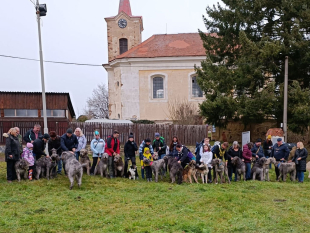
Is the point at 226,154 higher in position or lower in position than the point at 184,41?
lower

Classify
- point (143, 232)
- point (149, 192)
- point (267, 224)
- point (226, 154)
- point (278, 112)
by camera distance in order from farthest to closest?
1. point (278, 112)
2. point (226, 154)
3. point (149, 192)
4. point (267, 224)
5. point (143, 232)

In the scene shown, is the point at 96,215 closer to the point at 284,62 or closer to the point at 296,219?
the point at 296,219

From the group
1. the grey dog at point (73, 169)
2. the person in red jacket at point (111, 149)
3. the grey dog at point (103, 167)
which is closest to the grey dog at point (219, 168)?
the person in red jacket at point (111, 149)

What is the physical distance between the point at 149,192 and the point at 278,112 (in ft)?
44.6

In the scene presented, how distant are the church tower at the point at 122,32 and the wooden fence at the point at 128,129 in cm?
1989

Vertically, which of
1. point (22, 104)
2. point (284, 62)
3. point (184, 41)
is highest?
point (184, 41)

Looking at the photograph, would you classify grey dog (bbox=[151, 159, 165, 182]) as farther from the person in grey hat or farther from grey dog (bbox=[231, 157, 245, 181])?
the person in grey hat

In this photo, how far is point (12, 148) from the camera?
10359mm

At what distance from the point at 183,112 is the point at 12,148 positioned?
2088cm

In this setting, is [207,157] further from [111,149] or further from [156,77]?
[156,77]

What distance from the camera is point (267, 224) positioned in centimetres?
711

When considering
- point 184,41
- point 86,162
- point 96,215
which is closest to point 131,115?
point 184,41

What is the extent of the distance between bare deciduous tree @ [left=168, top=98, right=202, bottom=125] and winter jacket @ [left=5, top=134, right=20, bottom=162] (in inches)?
741

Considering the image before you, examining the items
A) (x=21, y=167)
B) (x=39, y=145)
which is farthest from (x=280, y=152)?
(x=21, y=167)
